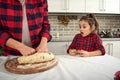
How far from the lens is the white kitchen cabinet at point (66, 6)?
2877 millimetres

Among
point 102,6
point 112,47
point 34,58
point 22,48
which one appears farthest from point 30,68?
point 102,6

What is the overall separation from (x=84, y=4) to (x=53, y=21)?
1.95 ft

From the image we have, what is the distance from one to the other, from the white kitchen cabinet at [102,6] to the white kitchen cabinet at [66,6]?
116mm

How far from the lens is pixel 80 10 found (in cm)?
297

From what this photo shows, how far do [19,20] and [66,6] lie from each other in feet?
5.52

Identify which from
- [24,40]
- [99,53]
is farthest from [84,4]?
[24,40]

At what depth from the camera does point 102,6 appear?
9.89 feet

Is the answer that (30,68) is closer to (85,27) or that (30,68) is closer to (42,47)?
(42,47)

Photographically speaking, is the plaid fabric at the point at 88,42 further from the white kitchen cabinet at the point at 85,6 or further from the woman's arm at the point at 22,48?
the white kitchen cabinet at the point at 85,6

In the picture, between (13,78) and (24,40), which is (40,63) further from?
(24,40)

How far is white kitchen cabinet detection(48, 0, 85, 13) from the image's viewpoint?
2.88 m

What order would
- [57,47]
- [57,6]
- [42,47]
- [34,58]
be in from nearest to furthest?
[34,58] → [42,47] → [57,47] → [57,6]

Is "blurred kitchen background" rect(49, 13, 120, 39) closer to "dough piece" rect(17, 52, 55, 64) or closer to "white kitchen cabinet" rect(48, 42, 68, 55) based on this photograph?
"white kitchen cabinet" rect(48, 42, 68, 55)

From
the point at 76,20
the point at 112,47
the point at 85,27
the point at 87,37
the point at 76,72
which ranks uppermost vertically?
the point at 76,20
